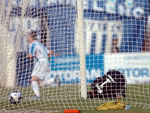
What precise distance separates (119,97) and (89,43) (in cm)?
732

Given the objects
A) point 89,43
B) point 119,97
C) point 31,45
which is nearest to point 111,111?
point 119,97

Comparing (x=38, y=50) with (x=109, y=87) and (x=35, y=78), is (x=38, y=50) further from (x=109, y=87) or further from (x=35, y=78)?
(x=109, y=87)

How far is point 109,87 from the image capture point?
253 inches

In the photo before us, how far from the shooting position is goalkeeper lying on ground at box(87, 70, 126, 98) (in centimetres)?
628

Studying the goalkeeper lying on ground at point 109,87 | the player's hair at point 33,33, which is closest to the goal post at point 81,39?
the goalkeeper lying on ground at point 109,87

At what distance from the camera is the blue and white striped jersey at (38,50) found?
6750mm

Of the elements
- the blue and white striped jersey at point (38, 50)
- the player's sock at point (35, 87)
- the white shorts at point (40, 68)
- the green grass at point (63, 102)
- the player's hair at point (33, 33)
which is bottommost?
the green grass at point (63, 102)

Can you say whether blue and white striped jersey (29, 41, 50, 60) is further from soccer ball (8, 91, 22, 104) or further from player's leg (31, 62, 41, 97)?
soccer ball (8, 91, 22, 104)

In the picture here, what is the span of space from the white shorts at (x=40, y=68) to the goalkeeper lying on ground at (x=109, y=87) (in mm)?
1162

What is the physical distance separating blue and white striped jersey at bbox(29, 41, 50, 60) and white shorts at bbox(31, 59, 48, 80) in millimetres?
→ 111

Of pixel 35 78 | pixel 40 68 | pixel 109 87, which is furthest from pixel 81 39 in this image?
pixel 35 78

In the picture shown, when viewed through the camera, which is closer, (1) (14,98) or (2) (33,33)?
(1) (14,98)

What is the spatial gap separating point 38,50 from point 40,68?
0.39 metres

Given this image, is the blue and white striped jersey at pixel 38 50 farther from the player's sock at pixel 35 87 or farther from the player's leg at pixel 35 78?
the player's sock at pixel 35 87
